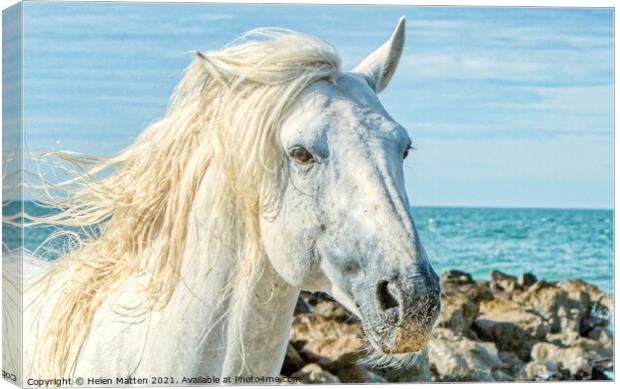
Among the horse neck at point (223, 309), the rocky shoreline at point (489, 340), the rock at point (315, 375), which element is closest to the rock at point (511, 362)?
the rocky shoreline at point (489, 340)

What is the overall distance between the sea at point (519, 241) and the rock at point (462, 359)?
2.27 feet

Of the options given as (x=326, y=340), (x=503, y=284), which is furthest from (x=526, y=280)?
(x=326, y=340)

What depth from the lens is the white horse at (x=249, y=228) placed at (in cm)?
265

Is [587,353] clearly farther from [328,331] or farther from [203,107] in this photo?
[203,107]

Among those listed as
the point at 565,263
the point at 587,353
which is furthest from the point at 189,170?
the point at 565,263

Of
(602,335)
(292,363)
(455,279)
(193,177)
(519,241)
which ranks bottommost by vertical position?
(519,241)

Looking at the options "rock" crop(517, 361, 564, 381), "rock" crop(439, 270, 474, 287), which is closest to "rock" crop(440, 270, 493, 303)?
"rock" crop(439, 270, 474, 287)

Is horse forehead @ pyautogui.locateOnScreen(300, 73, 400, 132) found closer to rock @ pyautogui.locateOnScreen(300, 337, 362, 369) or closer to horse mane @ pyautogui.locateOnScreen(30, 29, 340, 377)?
horse mane @ pyautogui.locateOnScreen(30, 29, 340, 377)

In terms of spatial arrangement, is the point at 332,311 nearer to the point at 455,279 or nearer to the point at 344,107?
the point at 455,279

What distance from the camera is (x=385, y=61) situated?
3.11m

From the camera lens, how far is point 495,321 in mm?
6449

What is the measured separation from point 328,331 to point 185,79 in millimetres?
3645

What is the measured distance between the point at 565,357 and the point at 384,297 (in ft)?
10.3

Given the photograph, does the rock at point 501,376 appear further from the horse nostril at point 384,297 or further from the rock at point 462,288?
the horse nostril at point 384,297
